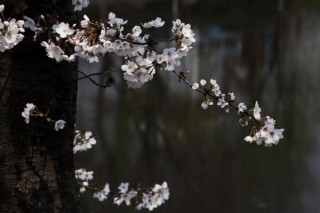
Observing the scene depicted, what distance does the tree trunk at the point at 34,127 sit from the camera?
5.65 feet

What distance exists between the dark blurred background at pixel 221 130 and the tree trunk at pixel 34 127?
73cm

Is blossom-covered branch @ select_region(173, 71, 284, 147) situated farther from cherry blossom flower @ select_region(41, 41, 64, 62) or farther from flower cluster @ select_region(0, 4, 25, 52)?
flower cluster @ select_region(0, 4, 25, 52)

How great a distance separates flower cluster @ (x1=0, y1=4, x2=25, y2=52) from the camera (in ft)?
5.07

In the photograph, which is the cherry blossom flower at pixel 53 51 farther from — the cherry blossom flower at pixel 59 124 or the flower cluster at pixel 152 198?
the flower cluster at pixel 152 198

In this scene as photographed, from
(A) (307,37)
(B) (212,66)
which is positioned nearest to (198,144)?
(B) (212,66)

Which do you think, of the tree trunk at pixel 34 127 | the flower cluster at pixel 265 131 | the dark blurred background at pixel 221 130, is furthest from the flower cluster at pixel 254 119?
the dark blurred background at pixel 221 130

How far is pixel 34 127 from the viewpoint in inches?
70.1

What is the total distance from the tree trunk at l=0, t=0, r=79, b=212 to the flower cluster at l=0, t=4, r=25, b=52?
0.44ft

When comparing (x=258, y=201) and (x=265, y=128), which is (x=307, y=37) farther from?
(x=265, y=128)

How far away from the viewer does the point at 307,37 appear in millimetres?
12148

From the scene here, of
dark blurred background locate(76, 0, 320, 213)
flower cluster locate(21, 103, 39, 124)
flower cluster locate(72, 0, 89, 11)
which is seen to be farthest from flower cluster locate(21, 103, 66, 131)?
dark blurred background locate(76, 0, 320, 213)

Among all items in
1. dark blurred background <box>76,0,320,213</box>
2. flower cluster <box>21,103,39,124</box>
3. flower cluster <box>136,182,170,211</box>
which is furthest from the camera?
dark blurred background <box>76,0,320,213</box>

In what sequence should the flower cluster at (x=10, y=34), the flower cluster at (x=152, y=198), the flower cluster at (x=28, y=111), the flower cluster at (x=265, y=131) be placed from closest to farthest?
the flower cluster at (x=10, y=34), the flower cluster at (x=28, y=111), the flower cluster at (x=265, y=131), the flower cluster at (x=152, y=198)

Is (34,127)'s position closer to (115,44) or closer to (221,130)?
(115,44)
